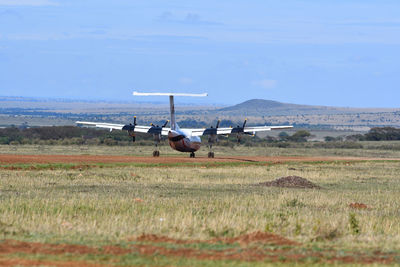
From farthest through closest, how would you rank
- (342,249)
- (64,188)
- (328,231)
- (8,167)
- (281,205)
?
1. (8,167)
2. (64,188)
3. (281,205)
4. (328,231)
5. (342,249)

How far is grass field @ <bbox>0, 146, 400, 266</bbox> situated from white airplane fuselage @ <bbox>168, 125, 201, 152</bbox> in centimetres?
2545

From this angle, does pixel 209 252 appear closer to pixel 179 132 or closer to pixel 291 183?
pixel 291 183

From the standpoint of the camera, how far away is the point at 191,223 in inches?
858

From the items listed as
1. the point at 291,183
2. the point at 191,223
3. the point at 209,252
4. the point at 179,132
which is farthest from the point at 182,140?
the point at 209,252

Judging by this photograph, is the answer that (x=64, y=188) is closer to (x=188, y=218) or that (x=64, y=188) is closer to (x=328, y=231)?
(x=188, y=218)

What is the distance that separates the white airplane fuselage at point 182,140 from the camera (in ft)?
215

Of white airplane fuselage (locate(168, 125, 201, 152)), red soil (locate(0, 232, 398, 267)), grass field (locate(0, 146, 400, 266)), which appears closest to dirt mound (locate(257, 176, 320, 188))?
grass field (locate(0, 146, 400, 266))

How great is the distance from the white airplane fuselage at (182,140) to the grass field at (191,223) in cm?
2545

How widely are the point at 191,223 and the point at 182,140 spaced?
44.5 metres

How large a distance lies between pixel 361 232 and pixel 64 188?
54.7ft

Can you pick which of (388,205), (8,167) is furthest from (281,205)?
(8,167)

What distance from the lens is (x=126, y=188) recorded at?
35.1m

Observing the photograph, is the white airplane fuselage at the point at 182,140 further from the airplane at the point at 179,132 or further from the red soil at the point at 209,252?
the red soil at the point at 209,252

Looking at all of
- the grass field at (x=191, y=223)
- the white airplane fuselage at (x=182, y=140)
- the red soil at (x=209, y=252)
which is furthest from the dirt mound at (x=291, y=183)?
the white airplane fuselage at (x=182, y=140)
